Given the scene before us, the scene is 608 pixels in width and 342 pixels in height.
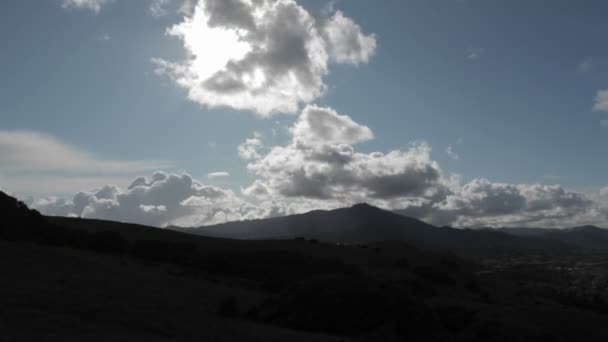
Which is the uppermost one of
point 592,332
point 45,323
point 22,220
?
point 22,220

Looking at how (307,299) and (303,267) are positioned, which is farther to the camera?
(303,267)

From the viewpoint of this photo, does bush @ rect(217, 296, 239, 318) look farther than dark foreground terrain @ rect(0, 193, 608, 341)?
Yes

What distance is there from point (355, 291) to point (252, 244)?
3080cm

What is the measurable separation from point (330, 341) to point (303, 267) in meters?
21.3

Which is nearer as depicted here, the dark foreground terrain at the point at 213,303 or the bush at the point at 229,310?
the dark foreground terrain at the point at 213,303

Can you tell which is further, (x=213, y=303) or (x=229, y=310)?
(x=213, y=303)

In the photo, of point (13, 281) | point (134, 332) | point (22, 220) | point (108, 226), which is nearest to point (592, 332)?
point (134, 332)

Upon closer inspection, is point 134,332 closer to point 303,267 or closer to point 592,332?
point 592,332

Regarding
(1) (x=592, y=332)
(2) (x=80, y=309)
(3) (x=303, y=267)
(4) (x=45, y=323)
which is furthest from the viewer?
(3) (x=303, y=267)

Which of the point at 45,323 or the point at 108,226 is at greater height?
the point at 108,226

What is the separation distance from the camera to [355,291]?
16.9 metres

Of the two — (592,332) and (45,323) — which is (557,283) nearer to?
(592,332)

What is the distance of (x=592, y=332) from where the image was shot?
1978 cm

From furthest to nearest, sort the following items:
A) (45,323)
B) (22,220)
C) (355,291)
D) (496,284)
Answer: (496,284) < (22,220) < (355,291) < (45,323)
